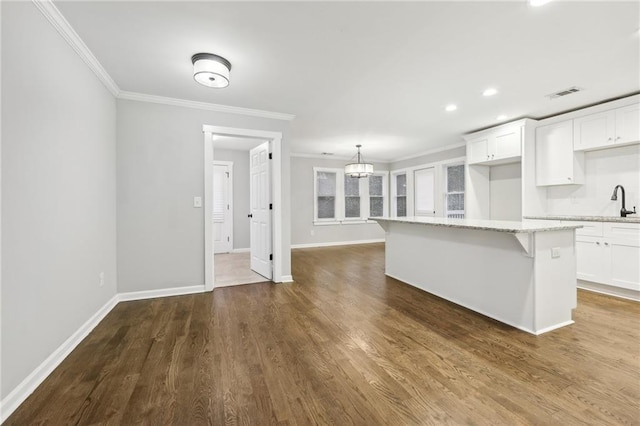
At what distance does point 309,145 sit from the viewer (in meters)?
6.27

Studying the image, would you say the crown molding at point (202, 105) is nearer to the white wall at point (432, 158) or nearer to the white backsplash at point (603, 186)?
the white wall at point (432, 158)

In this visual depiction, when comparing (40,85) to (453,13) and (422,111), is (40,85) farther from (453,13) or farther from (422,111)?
(422,111)

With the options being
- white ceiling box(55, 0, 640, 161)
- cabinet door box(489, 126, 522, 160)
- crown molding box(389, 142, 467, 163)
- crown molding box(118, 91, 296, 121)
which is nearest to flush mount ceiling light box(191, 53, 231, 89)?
white ceiling box(55, 0, 640, 161)

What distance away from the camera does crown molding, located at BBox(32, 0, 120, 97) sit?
1.80 m

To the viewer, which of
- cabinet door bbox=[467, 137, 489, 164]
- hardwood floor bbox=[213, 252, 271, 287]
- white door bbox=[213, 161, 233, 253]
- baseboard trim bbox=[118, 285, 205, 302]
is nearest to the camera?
baseboard trim bbox=[118, 285, 205, 302]

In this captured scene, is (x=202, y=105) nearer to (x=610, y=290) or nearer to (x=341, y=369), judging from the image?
(x=341, y=369)

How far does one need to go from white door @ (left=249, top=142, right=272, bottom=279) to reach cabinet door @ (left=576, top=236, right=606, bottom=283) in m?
4.31

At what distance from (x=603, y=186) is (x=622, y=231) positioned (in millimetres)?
859

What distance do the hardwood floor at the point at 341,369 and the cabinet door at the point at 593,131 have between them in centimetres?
204

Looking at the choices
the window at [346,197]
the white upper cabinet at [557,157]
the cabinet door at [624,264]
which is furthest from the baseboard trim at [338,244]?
the cabinet door at [624,264]

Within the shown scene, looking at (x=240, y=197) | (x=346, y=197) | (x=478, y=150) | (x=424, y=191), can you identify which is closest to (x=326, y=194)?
(x=346, y=197)

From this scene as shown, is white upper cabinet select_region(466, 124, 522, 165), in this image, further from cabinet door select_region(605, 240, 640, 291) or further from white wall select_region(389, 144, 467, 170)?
cabinet door select_region(605, 240, 640, 291)

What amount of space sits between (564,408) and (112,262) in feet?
13.3

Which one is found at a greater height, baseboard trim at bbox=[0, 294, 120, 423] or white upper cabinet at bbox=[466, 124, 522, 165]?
white upper cabinet at bbox=[466, 124, 522, 165]
